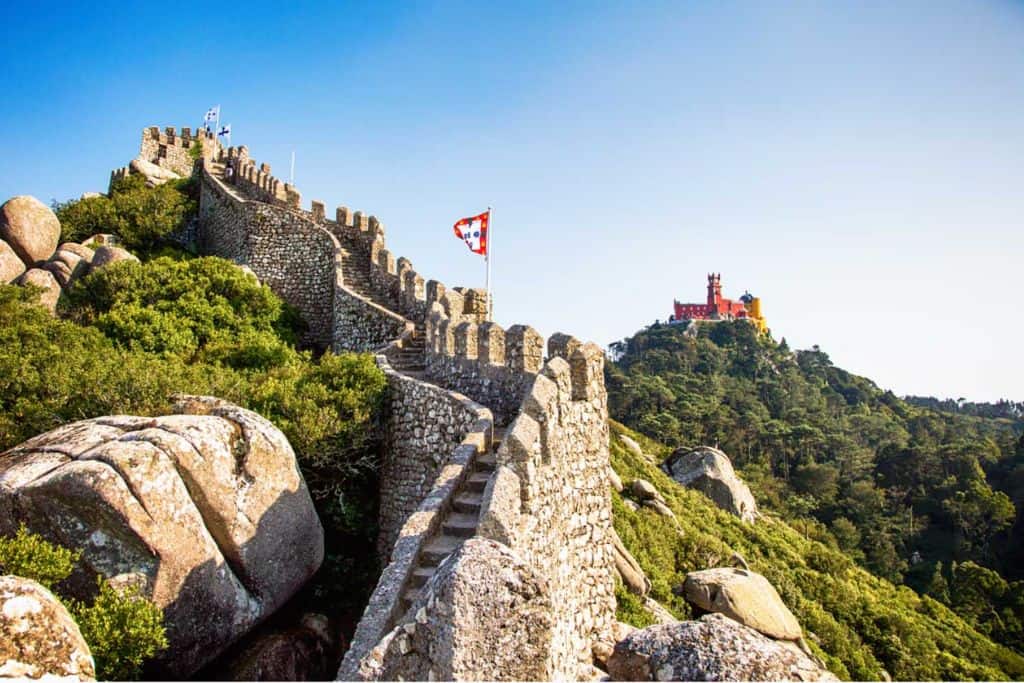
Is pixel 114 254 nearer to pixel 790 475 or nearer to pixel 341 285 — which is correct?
pixel 341 285

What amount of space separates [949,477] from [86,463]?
6116 cm

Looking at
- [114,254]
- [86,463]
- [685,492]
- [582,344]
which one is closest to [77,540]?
[86,463]

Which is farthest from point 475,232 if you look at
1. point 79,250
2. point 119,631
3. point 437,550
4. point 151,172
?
point 151,172

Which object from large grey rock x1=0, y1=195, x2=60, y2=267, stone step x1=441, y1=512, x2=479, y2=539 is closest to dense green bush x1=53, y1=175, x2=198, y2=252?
large grey rock x1=0, y1=195, x2=60, y2=267

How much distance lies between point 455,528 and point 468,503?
397mm

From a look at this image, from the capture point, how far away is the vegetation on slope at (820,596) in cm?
1582

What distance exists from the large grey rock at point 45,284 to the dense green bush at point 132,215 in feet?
18.4

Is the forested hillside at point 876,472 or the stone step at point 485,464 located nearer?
the stone step at point 485,464

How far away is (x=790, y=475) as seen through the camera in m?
58.2

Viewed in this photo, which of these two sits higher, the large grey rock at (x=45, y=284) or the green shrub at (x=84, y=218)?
the green shrub at (x=84, y=218)

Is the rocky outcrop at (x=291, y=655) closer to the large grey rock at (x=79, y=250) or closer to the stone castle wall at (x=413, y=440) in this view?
the stone castle wall at (x=413, y=440)

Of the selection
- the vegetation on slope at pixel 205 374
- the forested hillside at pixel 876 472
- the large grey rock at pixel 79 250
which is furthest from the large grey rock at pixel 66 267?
the forested hillside at pixel 876 472

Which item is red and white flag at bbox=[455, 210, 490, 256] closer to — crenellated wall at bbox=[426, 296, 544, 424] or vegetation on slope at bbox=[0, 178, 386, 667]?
crenellated wall at bbox=[426, 296, 544, 424]

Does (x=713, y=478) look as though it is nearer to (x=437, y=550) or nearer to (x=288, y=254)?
(x=288, y=254)
